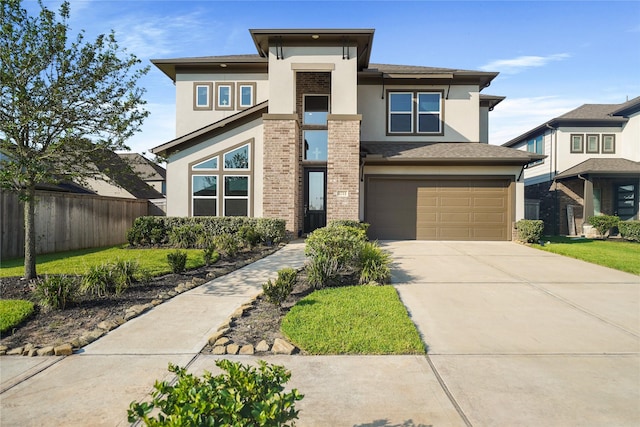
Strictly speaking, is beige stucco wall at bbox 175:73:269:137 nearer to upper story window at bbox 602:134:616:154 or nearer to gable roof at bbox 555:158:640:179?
gable roof at bbox 555:158:640:179

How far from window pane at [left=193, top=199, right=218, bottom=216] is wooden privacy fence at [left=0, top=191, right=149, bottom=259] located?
2.68 meters

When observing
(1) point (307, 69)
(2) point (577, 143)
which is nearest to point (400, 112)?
(1) point (307, 69)

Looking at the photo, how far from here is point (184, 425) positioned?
146 cm

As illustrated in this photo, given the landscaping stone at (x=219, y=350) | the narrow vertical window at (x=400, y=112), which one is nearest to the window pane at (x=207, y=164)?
the narrow vertical window at (x=400, y=112)

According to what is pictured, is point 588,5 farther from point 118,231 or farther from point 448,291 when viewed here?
point 118,231

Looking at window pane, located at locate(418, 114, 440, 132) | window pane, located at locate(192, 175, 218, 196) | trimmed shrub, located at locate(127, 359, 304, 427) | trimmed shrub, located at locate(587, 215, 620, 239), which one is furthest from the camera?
trimmed shrub, located at locate(587, 215, 620, 239)

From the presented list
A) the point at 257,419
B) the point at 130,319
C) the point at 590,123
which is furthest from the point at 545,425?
the point at 590,123

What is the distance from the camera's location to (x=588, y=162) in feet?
63.9

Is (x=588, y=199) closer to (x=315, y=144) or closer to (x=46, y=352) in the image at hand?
(x=315, y=144)

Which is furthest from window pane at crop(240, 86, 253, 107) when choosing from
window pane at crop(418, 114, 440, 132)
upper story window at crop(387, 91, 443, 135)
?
window pane at crop(418, 114, 440, 132)

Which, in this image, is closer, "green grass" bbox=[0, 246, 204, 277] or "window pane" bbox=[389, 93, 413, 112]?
"green grass" bbox=[0, 246, 204, 277]

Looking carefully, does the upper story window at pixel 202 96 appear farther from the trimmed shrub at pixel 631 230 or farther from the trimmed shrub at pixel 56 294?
the trimmed shrub at pixel 631 230

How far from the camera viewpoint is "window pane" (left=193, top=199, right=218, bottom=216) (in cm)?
1409

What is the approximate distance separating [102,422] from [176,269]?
5.03m
